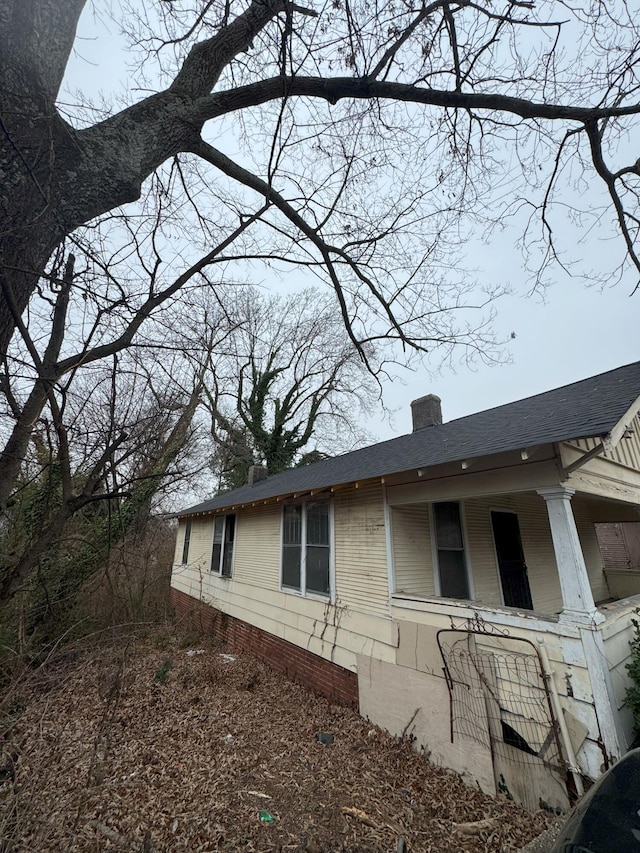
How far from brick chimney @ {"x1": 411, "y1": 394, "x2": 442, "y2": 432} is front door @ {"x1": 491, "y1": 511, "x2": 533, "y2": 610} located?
3074 millimetres

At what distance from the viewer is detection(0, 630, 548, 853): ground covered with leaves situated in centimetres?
284

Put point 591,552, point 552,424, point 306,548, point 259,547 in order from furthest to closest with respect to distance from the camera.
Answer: point 591,552, point 259,547, point 306,548, point 552,424

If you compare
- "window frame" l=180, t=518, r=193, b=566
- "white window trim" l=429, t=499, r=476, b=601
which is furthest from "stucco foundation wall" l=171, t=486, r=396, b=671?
"window frame" l=180, t=518, r=193, b=566

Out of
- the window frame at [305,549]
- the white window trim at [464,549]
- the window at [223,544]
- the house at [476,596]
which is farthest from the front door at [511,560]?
the window at [223,544]

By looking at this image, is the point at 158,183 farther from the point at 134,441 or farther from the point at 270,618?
the point at 270,618

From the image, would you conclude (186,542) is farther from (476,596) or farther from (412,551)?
(476,596)

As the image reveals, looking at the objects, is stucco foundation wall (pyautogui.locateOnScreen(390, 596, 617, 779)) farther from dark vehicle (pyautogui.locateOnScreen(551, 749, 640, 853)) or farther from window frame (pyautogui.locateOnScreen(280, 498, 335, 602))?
window frame (pyautogui.locateOnScreen(280, 498, 335, 602))

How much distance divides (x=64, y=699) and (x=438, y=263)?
8.12 m

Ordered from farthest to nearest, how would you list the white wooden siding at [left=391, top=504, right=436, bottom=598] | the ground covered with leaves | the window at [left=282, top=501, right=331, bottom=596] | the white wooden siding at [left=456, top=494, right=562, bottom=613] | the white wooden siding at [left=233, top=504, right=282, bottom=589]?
the white wooden siding at [left=233, top=504, right=282, bottom=589]
the window at [left=282, top=501, right=331, bottom=596]
the white wooden siding at [left=456, top=494, right=562, bottom=613]
the white wooden siding at [left=391, top=504, right=436, bottom=598]
the ground covered with leaves

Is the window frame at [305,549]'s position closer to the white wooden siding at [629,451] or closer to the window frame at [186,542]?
the white wooden siding at [629,451]

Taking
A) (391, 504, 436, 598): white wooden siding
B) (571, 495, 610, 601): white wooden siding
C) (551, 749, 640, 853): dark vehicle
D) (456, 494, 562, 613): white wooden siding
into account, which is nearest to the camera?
(551, 749, 640, 853): dark vehicle

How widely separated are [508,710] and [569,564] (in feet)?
5.12

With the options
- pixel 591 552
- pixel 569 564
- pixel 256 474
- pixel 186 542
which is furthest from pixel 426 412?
pixel 186 542

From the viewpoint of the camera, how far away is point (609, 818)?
1.61 metres
